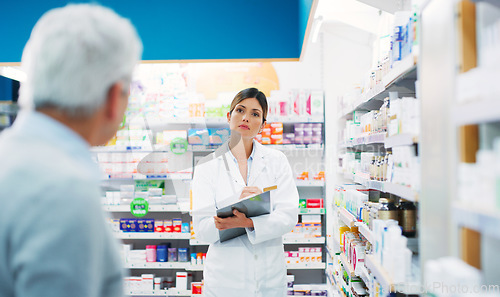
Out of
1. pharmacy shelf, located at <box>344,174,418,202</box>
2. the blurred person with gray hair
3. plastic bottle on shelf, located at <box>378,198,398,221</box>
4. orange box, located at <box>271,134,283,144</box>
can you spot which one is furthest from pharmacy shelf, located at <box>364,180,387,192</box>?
orange box, located at <box>271,134,283,144</box>

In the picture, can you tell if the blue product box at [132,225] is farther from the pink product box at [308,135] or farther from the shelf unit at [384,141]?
the shelf unit at [384,141]

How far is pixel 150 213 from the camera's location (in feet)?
18.6

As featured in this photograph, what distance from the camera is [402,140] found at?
6.63 ft

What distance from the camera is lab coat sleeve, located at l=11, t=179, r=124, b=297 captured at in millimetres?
825

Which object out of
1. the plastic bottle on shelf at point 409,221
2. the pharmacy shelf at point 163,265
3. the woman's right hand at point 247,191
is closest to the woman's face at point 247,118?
the woman's right hand at point 247,191

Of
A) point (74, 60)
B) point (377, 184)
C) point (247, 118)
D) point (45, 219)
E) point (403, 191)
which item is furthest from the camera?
point (247, 118)

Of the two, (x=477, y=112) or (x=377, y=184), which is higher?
(x=477, y=112)

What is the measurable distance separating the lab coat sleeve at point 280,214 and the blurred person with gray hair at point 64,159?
1727 millimetres

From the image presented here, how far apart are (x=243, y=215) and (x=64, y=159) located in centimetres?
190

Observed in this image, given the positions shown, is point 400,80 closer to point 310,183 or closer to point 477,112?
point 477,112

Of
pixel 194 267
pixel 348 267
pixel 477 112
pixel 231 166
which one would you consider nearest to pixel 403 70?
pixel 477 112

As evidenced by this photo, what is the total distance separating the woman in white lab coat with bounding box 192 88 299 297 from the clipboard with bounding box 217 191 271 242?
37 millimetres

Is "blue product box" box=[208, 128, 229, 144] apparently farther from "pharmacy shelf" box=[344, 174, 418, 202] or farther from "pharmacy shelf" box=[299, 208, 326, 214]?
"pharmacy shelf" box=[344, 174, 418, 202]

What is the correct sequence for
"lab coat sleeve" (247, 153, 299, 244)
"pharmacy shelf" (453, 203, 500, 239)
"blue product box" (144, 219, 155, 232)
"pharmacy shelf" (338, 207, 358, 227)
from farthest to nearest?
"blue product box" (144, 219, 155, 232) → "pharmacy shelf" (338, 207, 358, 227) → "lab coat sleeve" (247, 153, 299, 244) → "pharmacy shelf" (453, 203, 500, 239)
